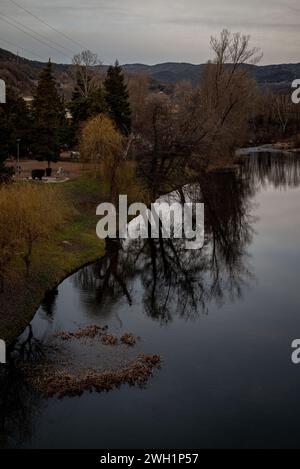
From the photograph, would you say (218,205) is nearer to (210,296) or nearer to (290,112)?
(210,296)

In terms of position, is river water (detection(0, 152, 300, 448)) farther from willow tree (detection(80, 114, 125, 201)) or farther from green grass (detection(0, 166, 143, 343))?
willow tree (detection(80, 114, 125, 201))

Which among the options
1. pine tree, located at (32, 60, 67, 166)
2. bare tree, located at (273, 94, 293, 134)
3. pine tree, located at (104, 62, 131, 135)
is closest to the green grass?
pine tree, located at (32, 60, 67, 166)

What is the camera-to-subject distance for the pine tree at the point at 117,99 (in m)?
56.6

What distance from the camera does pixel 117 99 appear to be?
186 ft

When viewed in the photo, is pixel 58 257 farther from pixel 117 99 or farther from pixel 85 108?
pixel 117 99

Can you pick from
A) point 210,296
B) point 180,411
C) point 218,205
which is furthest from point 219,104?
point 180,411

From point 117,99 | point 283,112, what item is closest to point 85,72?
point 117,99

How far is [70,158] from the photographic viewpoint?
172 ft

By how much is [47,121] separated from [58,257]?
2457 centimetres
